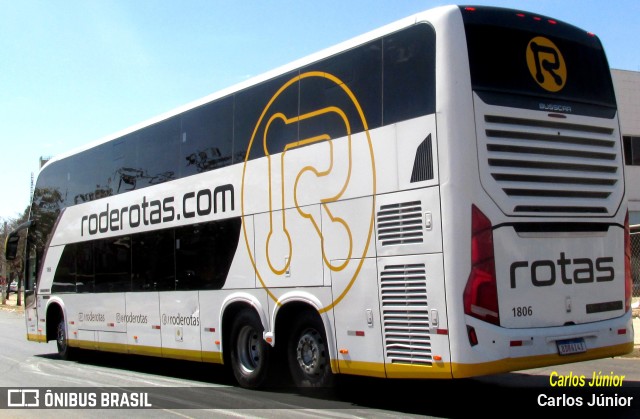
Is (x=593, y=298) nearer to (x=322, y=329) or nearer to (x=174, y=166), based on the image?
(x=322, y=329)

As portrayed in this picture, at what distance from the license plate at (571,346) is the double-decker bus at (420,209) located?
28 millimetres

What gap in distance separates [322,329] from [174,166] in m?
4.62

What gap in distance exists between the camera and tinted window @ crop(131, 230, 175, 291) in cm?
1255

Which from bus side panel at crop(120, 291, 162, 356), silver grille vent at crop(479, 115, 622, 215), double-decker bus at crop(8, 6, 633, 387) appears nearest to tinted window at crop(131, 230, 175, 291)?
bus side panel at crop(120, 291, 162, 356)

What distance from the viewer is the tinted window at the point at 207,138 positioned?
37.5 feet

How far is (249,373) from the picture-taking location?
10.8 meters

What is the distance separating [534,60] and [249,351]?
572 centimetres

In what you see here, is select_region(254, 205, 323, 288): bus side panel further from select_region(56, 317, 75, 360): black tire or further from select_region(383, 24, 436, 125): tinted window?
select_region(56, 317, 75, 360): black tire

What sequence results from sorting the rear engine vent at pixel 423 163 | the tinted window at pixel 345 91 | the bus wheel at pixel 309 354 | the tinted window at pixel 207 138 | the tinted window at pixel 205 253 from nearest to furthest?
the rear engine vent at pixel 423 163, the tinted window at pixel 345 91, the bus wheel at pixel 309 354, the tinted window at pixel 205 253, the tinted window at pixel 207 138

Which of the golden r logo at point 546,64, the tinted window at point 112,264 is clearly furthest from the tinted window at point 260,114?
the tinted window at point 112,264

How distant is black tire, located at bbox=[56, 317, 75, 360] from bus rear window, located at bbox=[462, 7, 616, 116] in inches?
457

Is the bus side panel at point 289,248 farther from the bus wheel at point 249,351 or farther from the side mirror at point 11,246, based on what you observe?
the side mirror at point 11,246

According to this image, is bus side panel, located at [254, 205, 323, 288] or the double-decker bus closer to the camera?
the double-decker bus

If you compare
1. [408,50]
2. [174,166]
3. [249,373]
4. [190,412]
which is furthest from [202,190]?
[408,50]
